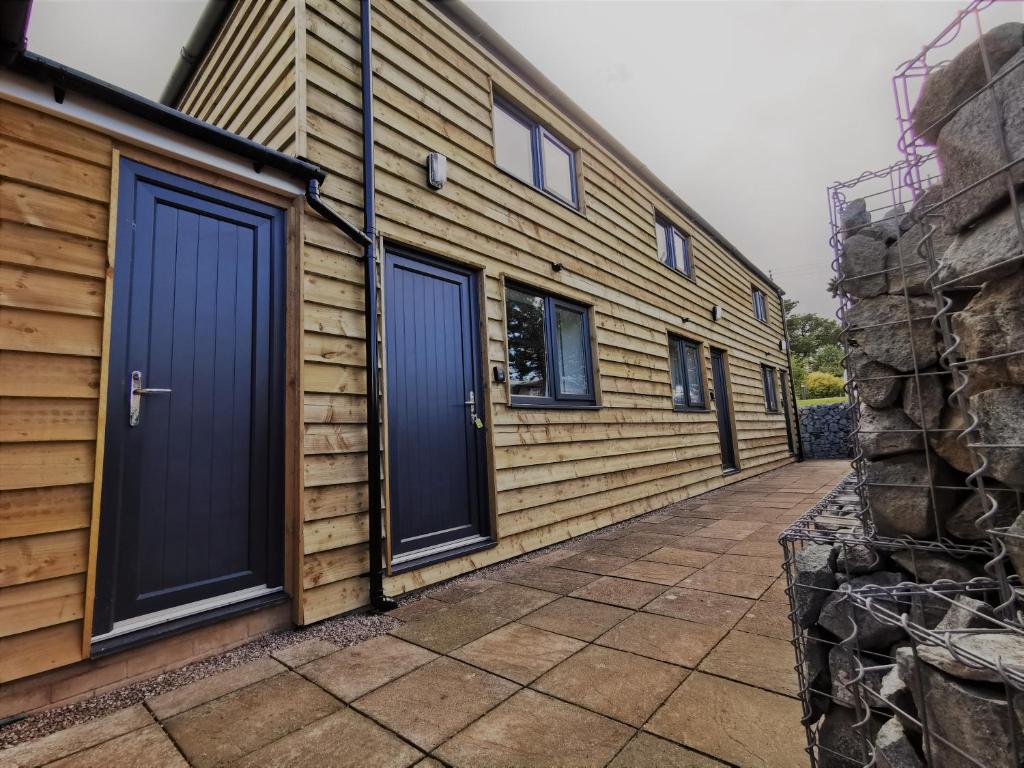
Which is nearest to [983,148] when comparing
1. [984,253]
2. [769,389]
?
[984,253]

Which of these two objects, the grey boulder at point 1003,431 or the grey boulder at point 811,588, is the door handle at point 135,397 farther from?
the grey boulder at point 1003,431

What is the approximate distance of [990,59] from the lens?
0.87m

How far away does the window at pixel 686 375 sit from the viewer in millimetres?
6398

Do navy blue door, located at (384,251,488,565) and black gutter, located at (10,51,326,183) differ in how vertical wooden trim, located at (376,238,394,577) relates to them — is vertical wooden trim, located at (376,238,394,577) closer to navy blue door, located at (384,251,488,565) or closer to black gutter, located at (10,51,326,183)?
navy blue door, located at (384,251,488,565)

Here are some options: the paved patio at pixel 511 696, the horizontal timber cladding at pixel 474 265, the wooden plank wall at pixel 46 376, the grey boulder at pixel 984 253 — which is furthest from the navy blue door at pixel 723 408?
the wooden plank wall at pixel 46 376

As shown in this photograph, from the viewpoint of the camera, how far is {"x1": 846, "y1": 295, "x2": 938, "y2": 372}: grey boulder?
118cm

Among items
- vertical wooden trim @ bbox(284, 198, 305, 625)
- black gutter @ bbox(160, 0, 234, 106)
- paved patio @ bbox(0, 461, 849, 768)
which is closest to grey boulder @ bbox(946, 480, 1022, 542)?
paved patio @ bbox(0, 461, 849, 768)

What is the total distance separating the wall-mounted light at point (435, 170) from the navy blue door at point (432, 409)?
0.56 metres

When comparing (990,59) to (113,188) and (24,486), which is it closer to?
(113,188)

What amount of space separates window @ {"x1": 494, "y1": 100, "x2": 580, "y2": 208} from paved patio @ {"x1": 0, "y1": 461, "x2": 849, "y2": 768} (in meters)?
3.55

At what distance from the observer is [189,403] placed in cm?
213

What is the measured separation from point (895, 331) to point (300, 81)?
319 centimetres

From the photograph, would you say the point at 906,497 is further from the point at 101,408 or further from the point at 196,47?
the point at 196,47

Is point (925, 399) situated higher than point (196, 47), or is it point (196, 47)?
point (196, 47)
